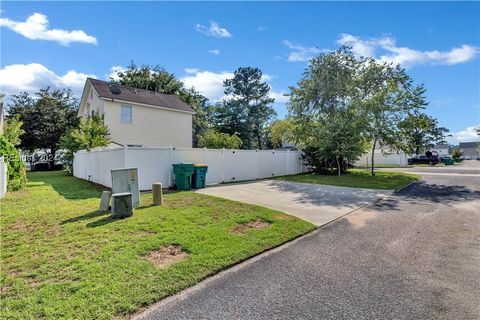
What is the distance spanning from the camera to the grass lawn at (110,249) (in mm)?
2928

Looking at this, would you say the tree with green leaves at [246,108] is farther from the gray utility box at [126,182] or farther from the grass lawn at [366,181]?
the gray utility box at [126,182]

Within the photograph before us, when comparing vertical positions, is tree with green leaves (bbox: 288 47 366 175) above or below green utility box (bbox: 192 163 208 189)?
above

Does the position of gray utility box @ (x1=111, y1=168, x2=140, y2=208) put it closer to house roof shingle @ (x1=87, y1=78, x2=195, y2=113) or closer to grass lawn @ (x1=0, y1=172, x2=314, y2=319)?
grass lawn @ (x1=0, y1=172, x2=314, y2=319)

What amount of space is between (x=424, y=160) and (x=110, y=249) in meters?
40.5

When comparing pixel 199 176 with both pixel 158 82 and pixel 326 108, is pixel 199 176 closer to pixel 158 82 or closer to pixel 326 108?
pixel 326 108


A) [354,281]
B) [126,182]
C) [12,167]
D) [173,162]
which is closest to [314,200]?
[354,281]

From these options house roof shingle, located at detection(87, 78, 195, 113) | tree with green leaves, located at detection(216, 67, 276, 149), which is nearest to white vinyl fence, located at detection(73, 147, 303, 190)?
house roof shingle, located at detection(87, 78, 195, 113)

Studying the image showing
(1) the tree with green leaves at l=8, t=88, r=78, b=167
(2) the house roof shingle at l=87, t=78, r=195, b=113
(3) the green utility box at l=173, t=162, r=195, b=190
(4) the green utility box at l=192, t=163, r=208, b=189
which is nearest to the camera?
(3) the green utility box at l=173, t=162, r=195, b=190

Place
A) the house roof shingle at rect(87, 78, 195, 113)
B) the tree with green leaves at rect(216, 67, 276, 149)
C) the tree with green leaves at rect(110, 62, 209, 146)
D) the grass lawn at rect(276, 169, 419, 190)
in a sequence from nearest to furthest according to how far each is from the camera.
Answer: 1. the grass lawn at rect(276, 169, 419, 190)
2. the house roof shingle at rect(87, 78, 195, 113)
3. the tree with green leaves at rect(110, 62, 209, 146)
4. the tree with green leaves at rect(216, 67, 276, 149)

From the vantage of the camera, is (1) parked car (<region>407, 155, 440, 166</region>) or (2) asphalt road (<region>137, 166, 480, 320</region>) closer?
(2) asphalt road (<region>137, 166, 480, 320</region>)

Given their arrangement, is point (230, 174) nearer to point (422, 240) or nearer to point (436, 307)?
point (422, 240)

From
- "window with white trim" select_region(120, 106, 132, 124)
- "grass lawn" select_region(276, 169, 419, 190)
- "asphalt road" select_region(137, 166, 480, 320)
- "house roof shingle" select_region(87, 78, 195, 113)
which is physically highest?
"house roof shingle" select_region(87, 78, 195, 113)

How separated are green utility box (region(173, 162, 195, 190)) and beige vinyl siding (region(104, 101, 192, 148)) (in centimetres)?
892

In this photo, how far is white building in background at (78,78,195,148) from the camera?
57.2ft
